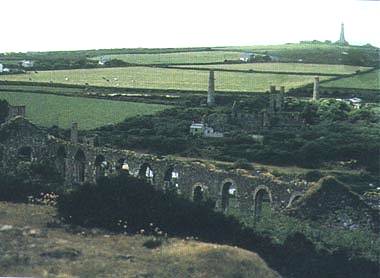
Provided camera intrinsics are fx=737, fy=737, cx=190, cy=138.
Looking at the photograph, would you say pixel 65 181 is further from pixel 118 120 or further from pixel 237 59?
pixel 237 59

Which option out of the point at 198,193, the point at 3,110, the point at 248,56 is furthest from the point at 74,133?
the point at 248,56

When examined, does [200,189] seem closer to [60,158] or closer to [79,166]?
[79,166]

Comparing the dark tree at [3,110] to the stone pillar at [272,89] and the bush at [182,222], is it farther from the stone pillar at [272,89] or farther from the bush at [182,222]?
the stone pillar at [272,89]

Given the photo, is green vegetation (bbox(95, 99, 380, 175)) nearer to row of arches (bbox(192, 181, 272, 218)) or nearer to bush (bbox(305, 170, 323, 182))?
bush (bbox(305, 170, 323, 182))

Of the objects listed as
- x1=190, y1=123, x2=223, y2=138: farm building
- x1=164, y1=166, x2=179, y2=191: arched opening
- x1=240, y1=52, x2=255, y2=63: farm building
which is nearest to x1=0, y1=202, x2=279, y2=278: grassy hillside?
x1=164, y1=166, x2=179, y2=191: arched opening

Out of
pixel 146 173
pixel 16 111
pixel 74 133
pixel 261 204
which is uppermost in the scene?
pixel 16 111

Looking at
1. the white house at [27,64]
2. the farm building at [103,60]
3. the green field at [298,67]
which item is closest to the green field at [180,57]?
the farm building at [103,60]
